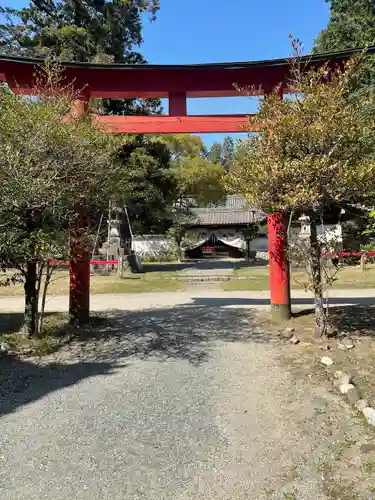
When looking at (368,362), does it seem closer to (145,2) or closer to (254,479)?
(254,479)

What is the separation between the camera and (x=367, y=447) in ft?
12.1

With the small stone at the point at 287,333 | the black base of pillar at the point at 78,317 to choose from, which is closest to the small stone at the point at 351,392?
the small stone at the point at 287,333

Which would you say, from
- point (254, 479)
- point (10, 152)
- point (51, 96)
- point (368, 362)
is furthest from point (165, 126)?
point (254, 479)

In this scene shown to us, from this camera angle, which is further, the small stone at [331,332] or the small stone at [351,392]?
the small stone at [331,332]

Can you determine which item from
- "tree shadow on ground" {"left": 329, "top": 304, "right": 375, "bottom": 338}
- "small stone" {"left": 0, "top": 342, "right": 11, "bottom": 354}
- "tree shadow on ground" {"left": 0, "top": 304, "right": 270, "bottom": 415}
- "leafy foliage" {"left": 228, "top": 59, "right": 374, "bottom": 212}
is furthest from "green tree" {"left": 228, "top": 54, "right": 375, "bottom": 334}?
"small stone" {"left": 0, "top": 342, "right": 11, "bottom": 354}

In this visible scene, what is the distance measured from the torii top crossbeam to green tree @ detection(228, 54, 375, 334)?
1.89 metres

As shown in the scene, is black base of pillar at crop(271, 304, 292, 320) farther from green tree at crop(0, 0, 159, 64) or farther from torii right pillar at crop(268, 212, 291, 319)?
green tree at crop(0, 0, 159, 64)

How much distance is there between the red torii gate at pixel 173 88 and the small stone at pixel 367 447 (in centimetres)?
505

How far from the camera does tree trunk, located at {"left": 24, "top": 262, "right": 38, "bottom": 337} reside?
7.55m

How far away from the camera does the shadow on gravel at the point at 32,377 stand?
16.6 feet

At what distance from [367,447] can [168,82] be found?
7.89 m

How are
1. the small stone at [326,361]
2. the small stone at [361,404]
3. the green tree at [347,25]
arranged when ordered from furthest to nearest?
the green tree at [347,25], the small stone at [326,361], the small stone at [361,404]

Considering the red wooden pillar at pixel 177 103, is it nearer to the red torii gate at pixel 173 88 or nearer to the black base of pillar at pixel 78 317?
the red torii gate at pixel 173 88

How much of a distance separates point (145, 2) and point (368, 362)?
30570mm
